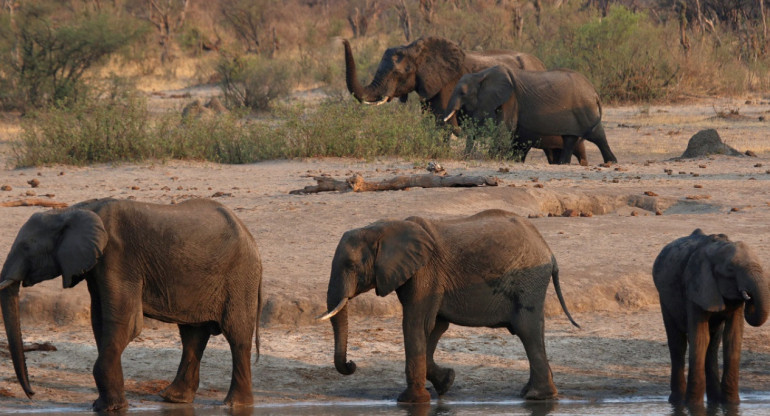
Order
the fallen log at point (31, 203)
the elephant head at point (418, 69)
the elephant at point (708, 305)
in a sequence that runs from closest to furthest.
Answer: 1. the elephant at point (708, 305)
2. the fallen log at point (31, 203)
3. the elephant head at point (418, 69)

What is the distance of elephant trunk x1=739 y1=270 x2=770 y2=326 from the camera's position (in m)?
5.91

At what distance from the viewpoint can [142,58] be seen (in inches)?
1305

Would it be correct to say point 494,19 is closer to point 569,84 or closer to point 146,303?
point 569,84

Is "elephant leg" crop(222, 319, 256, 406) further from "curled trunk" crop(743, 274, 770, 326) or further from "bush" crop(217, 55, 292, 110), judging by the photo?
"bush" crop(217, 55, 292, 110)

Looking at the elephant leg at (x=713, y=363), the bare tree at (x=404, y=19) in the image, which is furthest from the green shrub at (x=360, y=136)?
the bare tree at (x=404, y=19)

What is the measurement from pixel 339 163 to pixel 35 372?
7910 mm

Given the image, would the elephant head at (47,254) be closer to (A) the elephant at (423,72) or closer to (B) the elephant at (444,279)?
(B) the elephant at (444,279)

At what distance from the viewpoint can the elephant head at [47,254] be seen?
5738 mm

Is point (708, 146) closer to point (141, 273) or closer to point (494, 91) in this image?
point (494, 91)

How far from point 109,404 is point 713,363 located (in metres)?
3.29

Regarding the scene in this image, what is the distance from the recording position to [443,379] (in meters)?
6.76

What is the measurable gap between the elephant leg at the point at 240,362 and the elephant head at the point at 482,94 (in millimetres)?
9792

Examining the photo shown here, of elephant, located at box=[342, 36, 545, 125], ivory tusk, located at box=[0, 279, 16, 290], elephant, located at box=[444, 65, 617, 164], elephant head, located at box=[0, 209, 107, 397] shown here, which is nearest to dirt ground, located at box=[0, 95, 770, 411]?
elephant head, located at box=[0, 209, 107, 397]

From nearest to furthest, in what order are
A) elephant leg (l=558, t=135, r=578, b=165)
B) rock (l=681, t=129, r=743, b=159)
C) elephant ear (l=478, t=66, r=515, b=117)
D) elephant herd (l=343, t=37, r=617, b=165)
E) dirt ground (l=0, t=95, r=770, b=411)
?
dirt ground (l=0, t=95, r=770, b=411) < rock (l=681, t=129, r=743, b=159) < elephant ear (l=478, t=66, r=515, b=117) < elephant herd (l=343, t=37, r=617, b=165) < elephant leg (l=558, t=135, r=578, b=165)
